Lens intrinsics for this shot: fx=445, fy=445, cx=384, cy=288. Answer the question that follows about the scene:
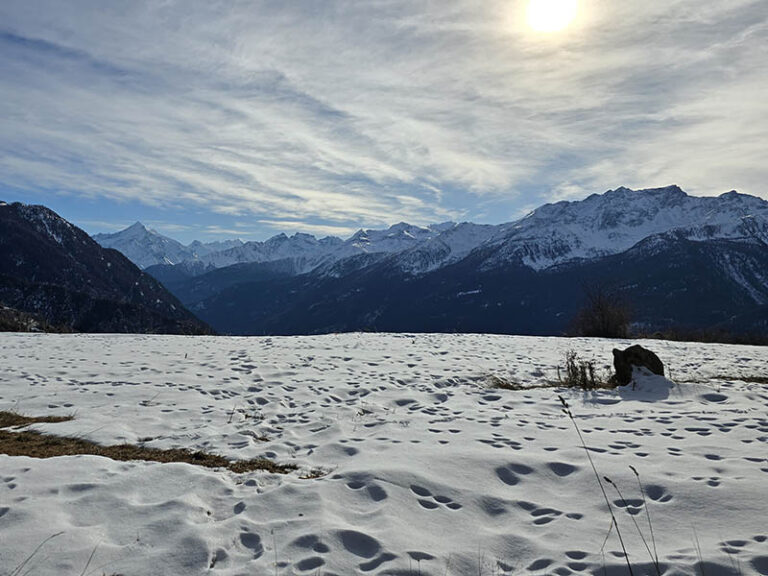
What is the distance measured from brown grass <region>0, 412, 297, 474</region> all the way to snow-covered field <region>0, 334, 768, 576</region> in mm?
329

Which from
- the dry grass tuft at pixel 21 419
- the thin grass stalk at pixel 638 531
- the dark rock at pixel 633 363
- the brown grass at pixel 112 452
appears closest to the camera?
the thin grass stalk at pixel 638 531

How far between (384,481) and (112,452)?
15.3 feet

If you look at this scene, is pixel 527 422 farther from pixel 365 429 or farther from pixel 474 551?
pixel 474 551

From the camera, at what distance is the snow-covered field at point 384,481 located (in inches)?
176

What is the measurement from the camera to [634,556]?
14.5 feet

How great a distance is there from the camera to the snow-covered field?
4469 mm

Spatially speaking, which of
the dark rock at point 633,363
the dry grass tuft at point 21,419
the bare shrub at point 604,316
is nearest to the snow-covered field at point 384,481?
the dry grass tuft at point 21,419

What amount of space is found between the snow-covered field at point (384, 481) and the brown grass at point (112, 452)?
1.08ft

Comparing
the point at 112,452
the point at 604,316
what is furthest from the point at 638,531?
the point at 604,316

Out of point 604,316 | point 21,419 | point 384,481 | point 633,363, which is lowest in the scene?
point 21,419

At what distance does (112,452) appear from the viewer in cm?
733

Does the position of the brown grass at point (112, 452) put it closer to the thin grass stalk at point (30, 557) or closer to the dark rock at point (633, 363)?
the thin grass stalk at point (30, 557)

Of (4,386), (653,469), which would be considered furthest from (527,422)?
(4,386)

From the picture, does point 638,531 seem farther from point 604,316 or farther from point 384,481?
point 604,316
